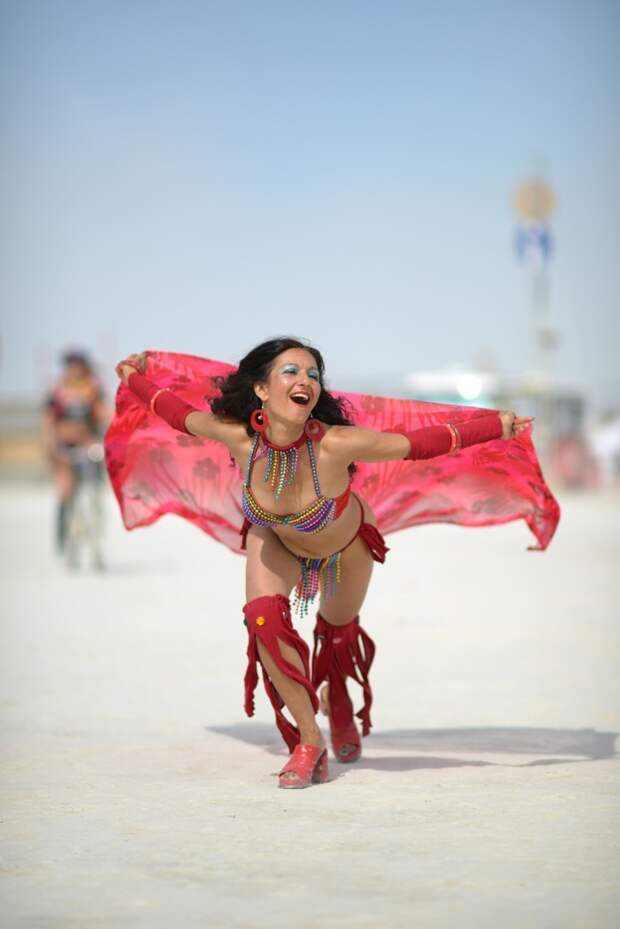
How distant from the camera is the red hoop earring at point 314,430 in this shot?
18.8 ft

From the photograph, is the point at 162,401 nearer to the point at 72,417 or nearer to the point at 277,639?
the point at 277,639

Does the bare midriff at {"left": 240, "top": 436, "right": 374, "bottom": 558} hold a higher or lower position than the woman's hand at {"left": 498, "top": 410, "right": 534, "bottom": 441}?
lower

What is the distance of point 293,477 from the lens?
5695 mm

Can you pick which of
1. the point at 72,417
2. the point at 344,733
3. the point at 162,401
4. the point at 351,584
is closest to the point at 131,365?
the point at 162,401

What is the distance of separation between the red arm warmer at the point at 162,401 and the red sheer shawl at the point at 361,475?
1.28 ft

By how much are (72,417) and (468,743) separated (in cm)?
892

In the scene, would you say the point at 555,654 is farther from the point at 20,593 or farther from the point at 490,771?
the point at 20,593

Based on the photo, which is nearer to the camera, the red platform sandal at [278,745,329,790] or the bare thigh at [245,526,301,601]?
the red platform sandal at [278,745,329,790]

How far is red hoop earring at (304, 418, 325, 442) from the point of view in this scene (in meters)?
5.72

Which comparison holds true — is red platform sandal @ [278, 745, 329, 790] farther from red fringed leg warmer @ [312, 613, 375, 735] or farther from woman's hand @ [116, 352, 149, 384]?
woman's hand @ [116, 352, 149, 384]

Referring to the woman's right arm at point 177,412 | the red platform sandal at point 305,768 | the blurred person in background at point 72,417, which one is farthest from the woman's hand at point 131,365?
the blurred person in background at point 72,417

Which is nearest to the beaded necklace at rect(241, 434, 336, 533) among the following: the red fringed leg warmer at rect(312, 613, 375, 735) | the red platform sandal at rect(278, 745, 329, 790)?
the red fringed leg warmer at rect(312, 613, 375, 735)

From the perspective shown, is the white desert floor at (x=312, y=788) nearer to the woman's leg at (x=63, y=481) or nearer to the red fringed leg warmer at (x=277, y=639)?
the red fringed leg warmer at (x=277, y=639)

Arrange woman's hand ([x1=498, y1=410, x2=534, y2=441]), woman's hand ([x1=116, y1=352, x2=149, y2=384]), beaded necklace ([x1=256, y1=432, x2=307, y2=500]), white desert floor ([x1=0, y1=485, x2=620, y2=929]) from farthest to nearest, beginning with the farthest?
woman's hand ([x1=116, y1=352, x2=149, y2=384]) < woman's hand ([x1=498, y1=410, x2=534, y2=441]) < beaded necklace ([x1=256, y1=432, x2=307, y2=500]) < white desert floor ([x1=0, y1=485, x2=620, y2=929])
